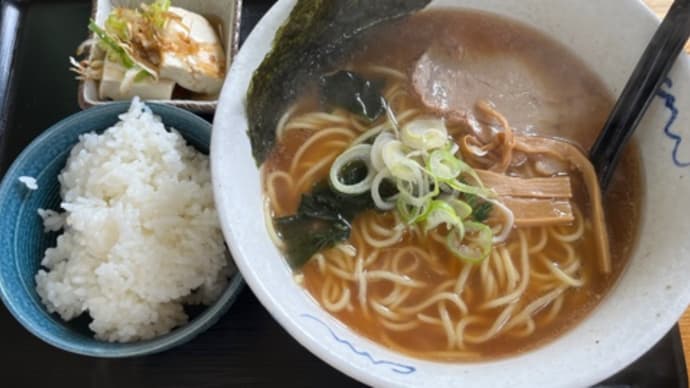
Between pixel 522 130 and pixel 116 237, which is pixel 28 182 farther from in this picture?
pixel 522 130

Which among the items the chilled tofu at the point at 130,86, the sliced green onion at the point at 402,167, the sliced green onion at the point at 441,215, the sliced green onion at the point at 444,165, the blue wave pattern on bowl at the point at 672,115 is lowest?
the chilled tofu at the point at 130,86

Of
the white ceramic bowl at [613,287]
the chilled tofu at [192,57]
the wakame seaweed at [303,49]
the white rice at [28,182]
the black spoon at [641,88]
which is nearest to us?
the white ceramic bowl at [613,287]

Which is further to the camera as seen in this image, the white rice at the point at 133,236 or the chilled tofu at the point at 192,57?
the chilled tofu at the point at 192,57

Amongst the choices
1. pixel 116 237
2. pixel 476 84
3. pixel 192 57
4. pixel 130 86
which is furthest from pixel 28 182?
pixel 476 84

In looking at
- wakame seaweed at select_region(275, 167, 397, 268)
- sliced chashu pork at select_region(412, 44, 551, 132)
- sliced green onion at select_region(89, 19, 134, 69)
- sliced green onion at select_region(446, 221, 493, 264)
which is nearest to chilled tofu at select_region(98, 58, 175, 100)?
sliced green onion at select_region(89, 19, 134, 69)

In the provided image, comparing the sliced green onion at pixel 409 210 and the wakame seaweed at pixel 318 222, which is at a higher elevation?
the sliced green onion at pixel 409 210

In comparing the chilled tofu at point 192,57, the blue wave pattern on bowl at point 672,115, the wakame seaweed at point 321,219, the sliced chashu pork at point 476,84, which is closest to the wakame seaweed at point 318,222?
the wakame seaweed at point 321,219

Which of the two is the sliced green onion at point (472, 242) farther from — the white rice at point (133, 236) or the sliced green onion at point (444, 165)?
the white rice at point (133, 236)

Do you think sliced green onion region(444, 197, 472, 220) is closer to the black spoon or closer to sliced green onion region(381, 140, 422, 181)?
sliced green onion region(381, 140, 422, 181)
